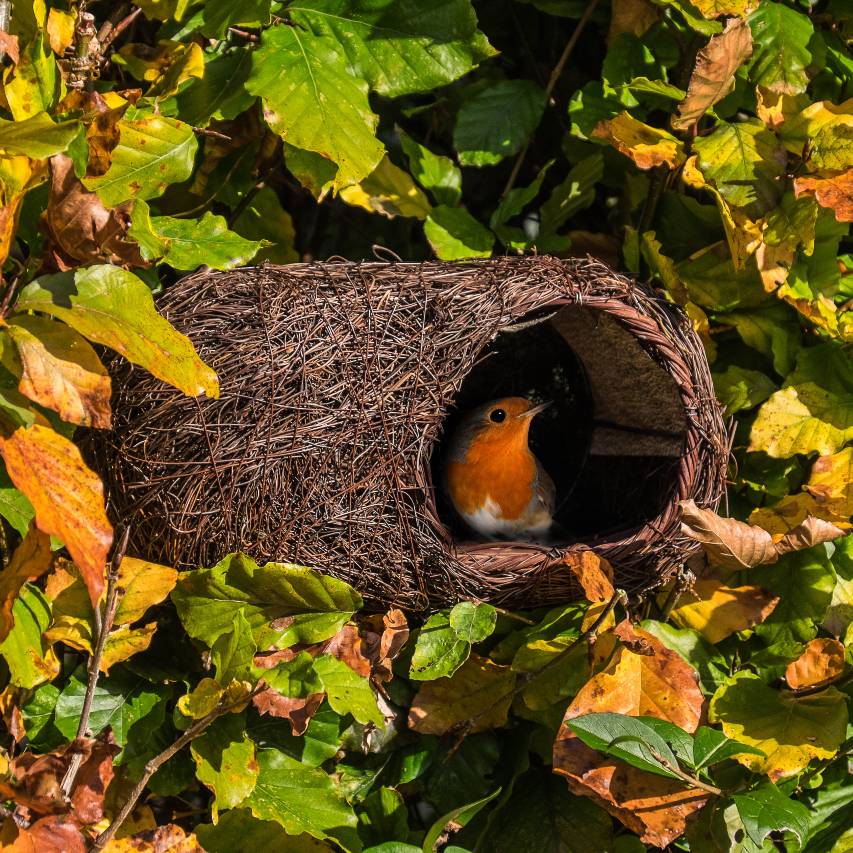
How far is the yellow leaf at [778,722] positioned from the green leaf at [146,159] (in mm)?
1867

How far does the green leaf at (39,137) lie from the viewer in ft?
6.28

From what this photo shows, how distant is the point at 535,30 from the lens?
12.0 feet

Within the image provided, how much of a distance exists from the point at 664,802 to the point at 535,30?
96.6 inches

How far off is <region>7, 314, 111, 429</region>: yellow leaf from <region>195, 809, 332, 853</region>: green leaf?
1.13 m

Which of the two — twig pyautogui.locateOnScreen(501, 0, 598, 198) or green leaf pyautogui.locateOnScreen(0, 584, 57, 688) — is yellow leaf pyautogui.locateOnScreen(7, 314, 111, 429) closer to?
green leaf pyautogui.locateOnScreen(0, 584, 57, 688)

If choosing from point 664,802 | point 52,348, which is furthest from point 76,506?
point 664,802

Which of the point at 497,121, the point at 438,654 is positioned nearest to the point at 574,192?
the point at 497,121

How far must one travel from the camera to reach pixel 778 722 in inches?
109

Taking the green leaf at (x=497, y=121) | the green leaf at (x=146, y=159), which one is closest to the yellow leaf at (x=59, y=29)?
the green leaf at (x=146, y=159)

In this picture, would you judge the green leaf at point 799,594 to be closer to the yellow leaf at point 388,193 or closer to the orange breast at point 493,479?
the orange breast at point 493,479

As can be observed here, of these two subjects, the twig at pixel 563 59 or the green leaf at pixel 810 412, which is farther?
the twig at pixel 563 59

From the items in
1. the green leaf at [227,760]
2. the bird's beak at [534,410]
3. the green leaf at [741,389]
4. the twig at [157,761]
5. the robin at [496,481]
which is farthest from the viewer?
the robin at [496,481]

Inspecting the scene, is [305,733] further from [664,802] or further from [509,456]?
[509,456]

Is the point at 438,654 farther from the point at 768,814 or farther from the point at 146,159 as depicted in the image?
the point at 146,159
